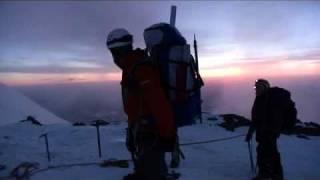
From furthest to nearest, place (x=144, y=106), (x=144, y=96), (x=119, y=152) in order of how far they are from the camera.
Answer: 1. (x=119, y=152)
2. (x=144, y=106)
3. (x=144, y=96)

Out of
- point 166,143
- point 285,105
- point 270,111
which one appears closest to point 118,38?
point 166,143

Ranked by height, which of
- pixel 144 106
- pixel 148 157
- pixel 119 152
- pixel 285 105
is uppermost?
pixel 144 106

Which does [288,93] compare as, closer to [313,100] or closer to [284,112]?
[284,112]

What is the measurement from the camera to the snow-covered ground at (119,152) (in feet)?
30.6

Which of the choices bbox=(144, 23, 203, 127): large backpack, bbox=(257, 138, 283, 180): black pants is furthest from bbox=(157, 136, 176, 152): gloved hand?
bbox=(257, 138, 283, 180): black pants

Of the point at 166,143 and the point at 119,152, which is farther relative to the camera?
the point at 119,152

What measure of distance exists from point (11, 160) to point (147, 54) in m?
6.16

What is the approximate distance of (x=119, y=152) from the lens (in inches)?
454

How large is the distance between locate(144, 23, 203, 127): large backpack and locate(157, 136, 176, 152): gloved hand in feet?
1.59

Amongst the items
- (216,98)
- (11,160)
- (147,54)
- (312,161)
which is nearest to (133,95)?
(147,54)

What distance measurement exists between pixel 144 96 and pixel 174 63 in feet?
1.83

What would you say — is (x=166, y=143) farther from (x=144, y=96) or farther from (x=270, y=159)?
(x=270, y=159)

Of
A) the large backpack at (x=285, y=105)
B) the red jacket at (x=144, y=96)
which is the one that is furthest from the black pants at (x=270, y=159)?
the red jacket at (x=144, y=96)

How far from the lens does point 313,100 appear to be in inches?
6206
